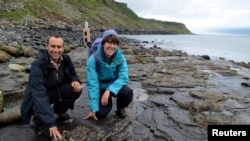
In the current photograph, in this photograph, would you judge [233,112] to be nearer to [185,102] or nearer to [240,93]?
[185,102]

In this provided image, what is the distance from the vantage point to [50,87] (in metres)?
5.22

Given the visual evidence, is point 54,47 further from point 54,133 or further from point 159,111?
point 159,111

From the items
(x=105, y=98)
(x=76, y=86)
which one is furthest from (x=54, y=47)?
(x=105, y=98)

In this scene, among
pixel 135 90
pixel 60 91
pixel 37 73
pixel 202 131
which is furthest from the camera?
pixel 135 90

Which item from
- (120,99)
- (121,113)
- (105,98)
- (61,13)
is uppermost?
(61,13)

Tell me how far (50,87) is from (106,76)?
1218mm

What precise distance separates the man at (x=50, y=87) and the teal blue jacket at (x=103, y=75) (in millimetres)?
312

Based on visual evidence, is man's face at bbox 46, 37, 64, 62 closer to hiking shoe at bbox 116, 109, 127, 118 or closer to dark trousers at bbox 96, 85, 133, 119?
dark trousers at bbox 96, 85, 133, 119

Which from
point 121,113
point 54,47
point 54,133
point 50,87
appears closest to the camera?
point 54,133

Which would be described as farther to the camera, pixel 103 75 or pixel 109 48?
pixel 103 75

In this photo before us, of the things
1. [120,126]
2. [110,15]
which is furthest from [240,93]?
[110,15]

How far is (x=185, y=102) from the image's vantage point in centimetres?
794

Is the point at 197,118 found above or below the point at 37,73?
below

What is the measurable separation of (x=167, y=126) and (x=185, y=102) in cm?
201
